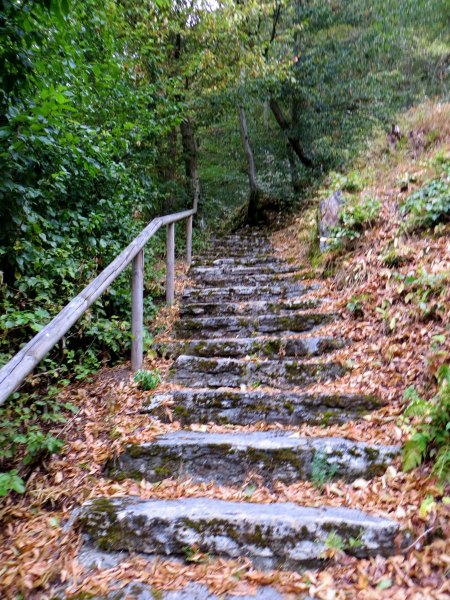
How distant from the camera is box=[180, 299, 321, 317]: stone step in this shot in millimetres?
4629

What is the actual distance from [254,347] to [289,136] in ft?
26.9

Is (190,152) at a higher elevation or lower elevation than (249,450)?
higher

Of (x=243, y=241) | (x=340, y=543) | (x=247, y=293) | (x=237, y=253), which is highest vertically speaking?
(x=243, y=241)

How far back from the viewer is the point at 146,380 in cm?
341

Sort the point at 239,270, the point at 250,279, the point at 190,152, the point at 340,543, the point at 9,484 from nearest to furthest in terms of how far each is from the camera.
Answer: the point at 340,543, the point at 9,484, the point at 250,279, the point at 239,270, the point at 190,152

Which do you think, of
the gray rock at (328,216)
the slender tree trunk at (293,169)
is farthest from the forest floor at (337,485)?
the slender tree trunk at (293,169)

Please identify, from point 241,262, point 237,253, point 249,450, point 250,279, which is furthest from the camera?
point 237,253

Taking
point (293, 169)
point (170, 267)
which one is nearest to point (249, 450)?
point (170, 267)

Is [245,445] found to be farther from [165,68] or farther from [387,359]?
[165,68]

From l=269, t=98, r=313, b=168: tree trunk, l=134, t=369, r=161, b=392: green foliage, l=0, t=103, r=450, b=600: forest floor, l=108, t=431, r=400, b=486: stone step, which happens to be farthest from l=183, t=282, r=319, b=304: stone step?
l=269, t=98, r=313, b=168: tree trunk

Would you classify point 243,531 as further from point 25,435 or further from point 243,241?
point 243,241

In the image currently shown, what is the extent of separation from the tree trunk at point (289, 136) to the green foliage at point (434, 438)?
8.97m

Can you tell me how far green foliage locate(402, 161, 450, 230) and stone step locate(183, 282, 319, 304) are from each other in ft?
4.58

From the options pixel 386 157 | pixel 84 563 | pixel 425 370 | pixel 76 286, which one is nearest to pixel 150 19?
pixel 386 157
